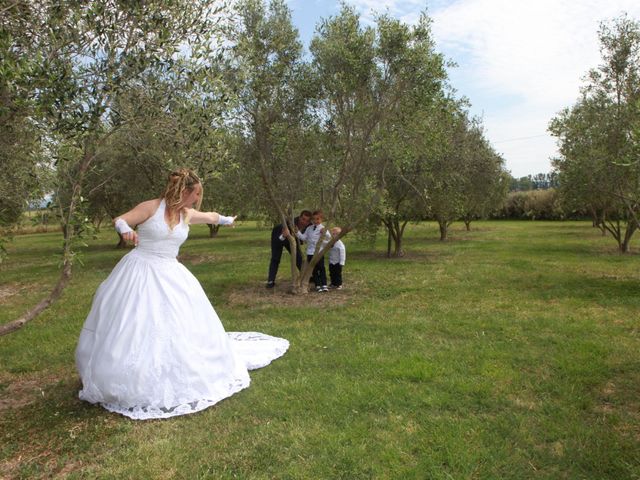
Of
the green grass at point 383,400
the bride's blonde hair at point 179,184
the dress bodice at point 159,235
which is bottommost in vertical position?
the green grass at point 383,400

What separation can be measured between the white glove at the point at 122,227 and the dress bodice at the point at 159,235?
14.6 inches

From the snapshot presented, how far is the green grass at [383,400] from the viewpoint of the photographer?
4.31 metres

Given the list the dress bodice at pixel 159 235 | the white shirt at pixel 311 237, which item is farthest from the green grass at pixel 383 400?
the dress bodice at pixel 159 235

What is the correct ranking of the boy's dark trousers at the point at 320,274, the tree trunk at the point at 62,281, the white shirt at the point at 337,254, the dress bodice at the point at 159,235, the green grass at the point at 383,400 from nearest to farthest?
the green grass at the point at 383,400 < the tree trunk at the point at 62,281 < the dress bodice at the point at 159,235 < the boy's dark trousers at the point at 320,274 < the white shirt at the point at 337,254

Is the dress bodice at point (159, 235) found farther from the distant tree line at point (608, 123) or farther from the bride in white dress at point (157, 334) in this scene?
the distant tree line at point (608, 123)

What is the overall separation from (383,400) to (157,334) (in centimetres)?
261

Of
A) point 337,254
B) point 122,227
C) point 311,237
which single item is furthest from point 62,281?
point 337,254

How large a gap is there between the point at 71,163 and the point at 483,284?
10546 mm

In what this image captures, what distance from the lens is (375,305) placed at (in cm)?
1057

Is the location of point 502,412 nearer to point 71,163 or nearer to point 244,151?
point 71,163

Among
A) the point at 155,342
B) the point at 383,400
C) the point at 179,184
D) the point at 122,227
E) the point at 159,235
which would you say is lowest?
the point at 383,400

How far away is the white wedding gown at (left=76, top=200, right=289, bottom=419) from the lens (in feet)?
17.2

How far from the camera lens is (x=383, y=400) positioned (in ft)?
18.1

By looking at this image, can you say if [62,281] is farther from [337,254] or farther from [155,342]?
[337,254]
